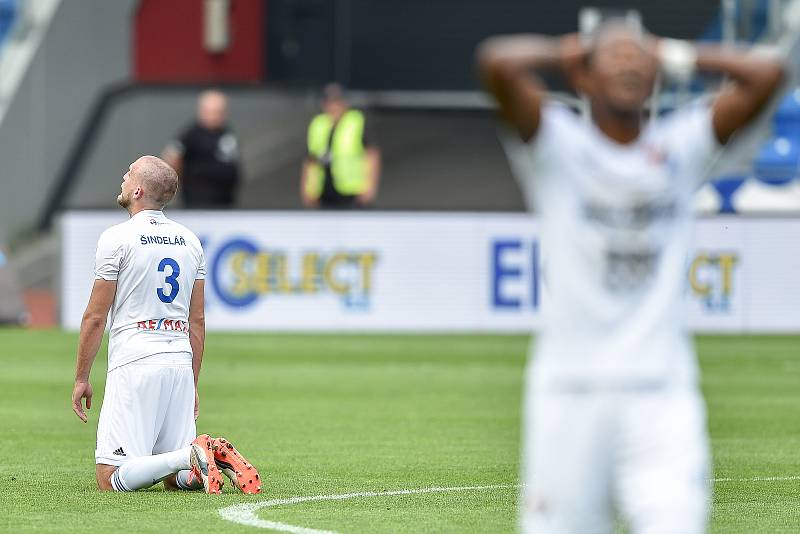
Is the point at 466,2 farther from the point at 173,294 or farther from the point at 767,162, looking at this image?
the point at 173,294

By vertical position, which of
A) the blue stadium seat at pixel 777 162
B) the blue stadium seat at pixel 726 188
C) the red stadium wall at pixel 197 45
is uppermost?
the red stadium wall at pixel 197 45

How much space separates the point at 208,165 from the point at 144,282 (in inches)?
574

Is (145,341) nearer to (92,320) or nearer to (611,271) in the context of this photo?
(92,320)

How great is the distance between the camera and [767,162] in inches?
1117

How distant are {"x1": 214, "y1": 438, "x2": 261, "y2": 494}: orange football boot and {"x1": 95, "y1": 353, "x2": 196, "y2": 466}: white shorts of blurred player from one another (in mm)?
368

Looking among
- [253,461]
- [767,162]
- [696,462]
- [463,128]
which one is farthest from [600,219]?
[463,128]

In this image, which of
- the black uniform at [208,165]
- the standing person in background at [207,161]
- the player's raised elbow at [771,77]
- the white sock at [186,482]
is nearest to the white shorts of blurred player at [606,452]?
the player's raised elbow at [771,77]

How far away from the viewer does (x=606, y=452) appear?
592 cm

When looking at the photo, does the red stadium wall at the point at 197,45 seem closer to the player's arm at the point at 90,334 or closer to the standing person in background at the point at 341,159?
the standing person in background at the point at 341,159

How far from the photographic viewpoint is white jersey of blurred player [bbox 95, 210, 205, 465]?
994 centimetres

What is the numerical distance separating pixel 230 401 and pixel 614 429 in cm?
1000

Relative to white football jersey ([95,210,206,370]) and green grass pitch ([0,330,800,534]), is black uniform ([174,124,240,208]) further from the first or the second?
white football jersey ([95,210,206,370])

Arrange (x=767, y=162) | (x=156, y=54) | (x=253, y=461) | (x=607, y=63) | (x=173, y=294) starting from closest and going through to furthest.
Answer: (x=607, y=63)
(x=173, y=294)
(x=253, y=461)
(x=767, y=162)
(x=156, y=54)

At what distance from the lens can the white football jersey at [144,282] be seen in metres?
9.93
